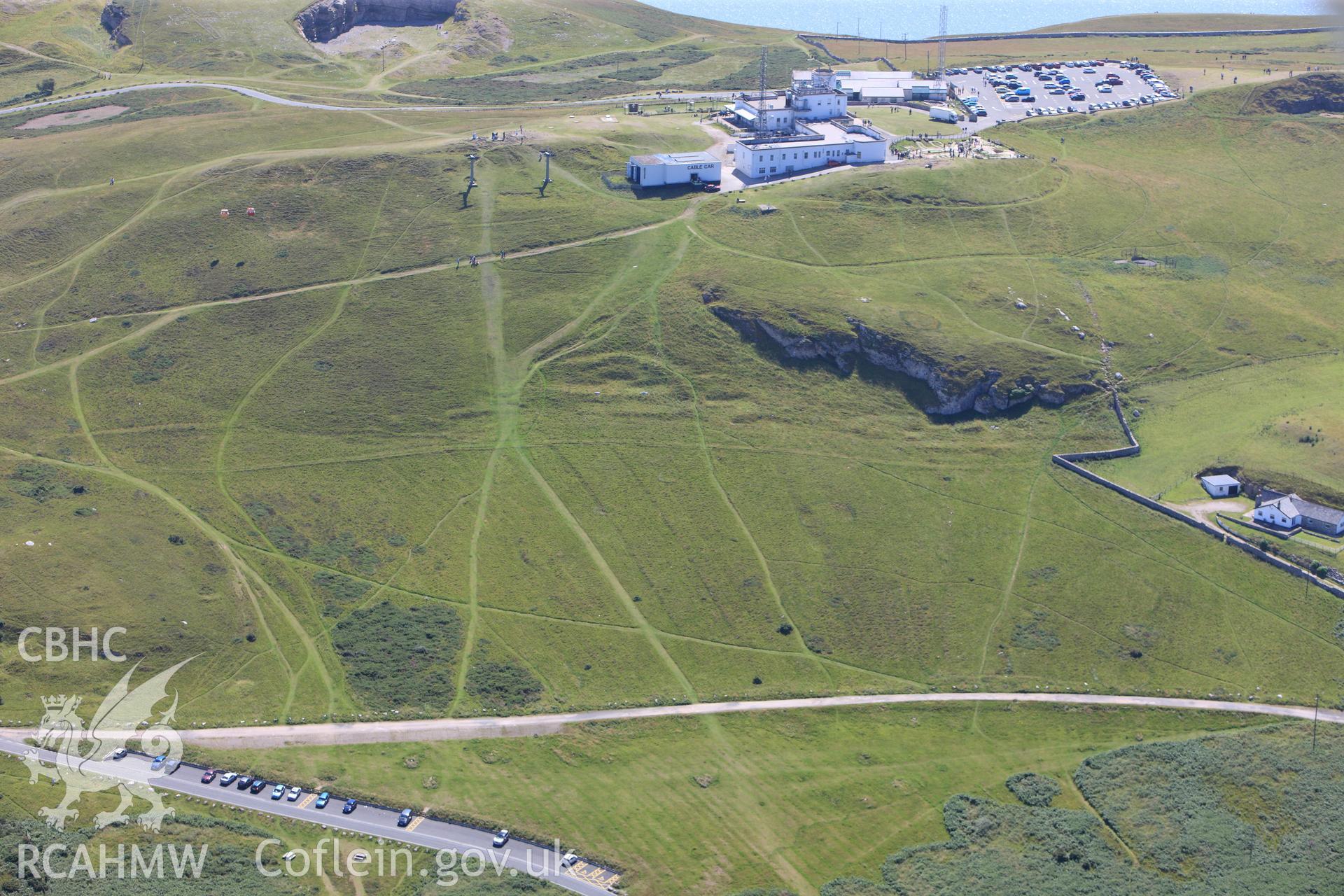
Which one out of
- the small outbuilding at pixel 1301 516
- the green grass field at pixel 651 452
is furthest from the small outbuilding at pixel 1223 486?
the small outbuilding at pixel 1301 516

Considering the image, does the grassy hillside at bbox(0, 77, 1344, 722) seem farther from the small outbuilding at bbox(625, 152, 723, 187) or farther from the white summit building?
the white summit building

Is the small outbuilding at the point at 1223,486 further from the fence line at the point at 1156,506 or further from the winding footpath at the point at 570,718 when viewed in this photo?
the winding footpath at the point at 570,718

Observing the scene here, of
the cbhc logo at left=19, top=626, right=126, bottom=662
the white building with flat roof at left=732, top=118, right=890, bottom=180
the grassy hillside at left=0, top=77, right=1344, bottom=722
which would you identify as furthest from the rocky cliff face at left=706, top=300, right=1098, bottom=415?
the cbhc logo at left=19, top=626, right=126, bottom=662

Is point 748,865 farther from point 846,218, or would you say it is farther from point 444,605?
point 846,218

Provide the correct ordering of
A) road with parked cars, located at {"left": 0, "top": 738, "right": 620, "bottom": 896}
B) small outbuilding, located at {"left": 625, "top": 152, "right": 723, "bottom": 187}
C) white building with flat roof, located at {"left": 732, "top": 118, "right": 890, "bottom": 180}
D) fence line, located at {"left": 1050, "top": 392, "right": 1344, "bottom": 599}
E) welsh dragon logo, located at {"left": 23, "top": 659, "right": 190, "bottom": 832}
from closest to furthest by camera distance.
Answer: road with parked cars, located at {"left": 0, "top": 738, "right": 620, "bottom": 896}
welsh dragon logo, located at {"left": 23, "top": 659, "right": 190, "bottom": 832}
fence line, located at {"left": 1050, "top": 392, "right": 1344, "bottom": 599}
small outbuilding, located at {"left": 625, "top": 152, "right": 723, "bottom": 187}
white building with flat roof, located at {"left": 732, "top": 118, "right": 890, "bottom": 180}

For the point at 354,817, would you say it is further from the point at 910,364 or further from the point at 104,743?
the point at 910,364

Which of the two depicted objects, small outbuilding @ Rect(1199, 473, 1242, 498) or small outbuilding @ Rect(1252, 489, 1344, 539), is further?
small outbuilding @ Rect(1199, 473, 1242, 498)
